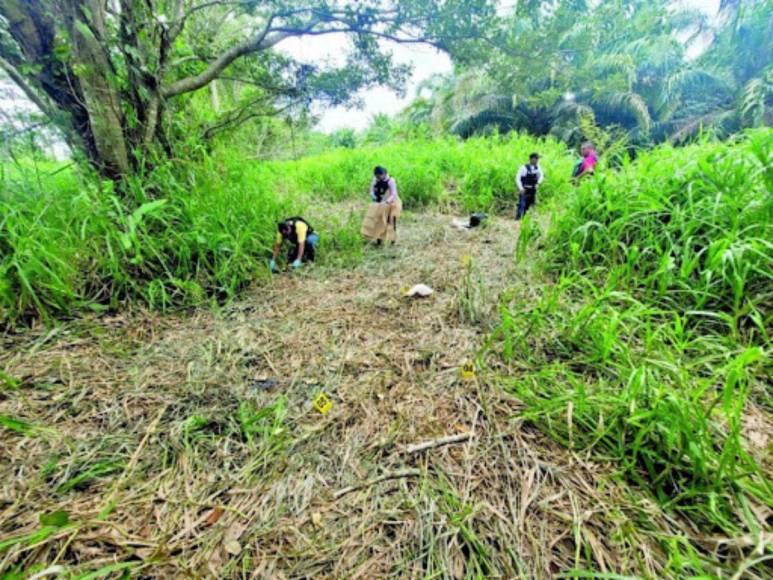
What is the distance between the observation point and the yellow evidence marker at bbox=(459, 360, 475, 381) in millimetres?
1306

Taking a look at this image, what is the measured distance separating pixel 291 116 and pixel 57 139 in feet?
6.59

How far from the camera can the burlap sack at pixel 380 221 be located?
3.43 meters

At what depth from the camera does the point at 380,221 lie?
3432 mm

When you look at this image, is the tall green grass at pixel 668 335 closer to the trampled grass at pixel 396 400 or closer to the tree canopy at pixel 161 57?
the trampled grass at pixel 396 400

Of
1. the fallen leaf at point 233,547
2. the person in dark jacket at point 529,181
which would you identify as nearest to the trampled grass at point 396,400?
the fallen leaf at point 233,547

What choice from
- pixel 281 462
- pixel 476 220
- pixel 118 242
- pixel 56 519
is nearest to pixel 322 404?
pixel 281 462

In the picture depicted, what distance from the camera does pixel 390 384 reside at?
134 cm

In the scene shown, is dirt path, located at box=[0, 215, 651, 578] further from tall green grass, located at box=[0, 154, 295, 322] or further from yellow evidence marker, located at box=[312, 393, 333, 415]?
tall green grass, located at box=[0, 154, 295, 322]

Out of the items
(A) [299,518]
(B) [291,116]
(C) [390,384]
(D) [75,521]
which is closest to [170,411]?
(D) [75,521]

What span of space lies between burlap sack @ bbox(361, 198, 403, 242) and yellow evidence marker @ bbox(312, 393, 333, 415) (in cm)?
247

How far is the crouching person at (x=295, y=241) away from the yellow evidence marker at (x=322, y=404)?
5.37 feet

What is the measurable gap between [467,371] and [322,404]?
628mm

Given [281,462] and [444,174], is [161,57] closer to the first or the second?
[281,462]

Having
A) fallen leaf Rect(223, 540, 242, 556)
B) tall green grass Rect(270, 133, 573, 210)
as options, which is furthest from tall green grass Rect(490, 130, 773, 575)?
tall green grass Rect(270, 133, 573, 210)
